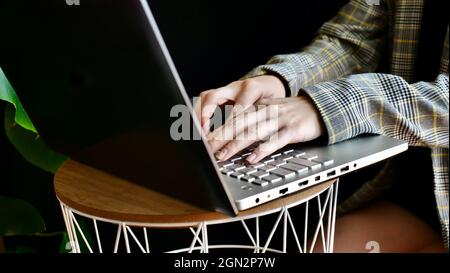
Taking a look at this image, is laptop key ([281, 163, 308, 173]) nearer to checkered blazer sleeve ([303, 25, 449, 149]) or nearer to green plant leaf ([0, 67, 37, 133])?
checkered blazer sleeve ([303, 25, 449, 149])

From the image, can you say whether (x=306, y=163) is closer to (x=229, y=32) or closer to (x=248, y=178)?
(x=248, y=178)

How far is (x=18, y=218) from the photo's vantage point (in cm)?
134

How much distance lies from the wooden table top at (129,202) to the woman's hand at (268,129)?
0.08 m

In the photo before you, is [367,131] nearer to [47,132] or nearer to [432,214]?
[432,214]

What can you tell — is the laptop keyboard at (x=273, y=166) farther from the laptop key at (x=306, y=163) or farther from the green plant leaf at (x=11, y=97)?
the green plant leaf at (x=11, y=97)

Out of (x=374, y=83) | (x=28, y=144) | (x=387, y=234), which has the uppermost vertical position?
(x=374, y=83)

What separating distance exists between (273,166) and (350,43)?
52 centimetres

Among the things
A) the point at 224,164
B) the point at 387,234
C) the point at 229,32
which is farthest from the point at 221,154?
the point at 229,32

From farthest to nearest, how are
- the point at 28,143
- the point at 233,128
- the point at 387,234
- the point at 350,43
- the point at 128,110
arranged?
1. the point at 28,143
2. the point at 350,43
3. the point at 387,234
4. the point at 233,128
5. the point at 128,110

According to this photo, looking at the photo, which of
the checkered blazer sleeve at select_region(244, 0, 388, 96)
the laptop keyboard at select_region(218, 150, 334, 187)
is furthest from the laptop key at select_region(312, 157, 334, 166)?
the checkered blazer sleeve at select_region(244, 0, 388, 96)

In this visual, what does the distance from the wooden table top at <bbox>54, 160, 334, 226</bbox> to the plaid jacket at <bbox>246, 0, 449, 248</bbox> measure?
0.50ft

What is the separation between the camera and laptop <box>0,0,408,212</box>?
618 millimetres

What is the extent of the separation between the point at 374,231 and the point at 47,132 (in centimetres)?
63
